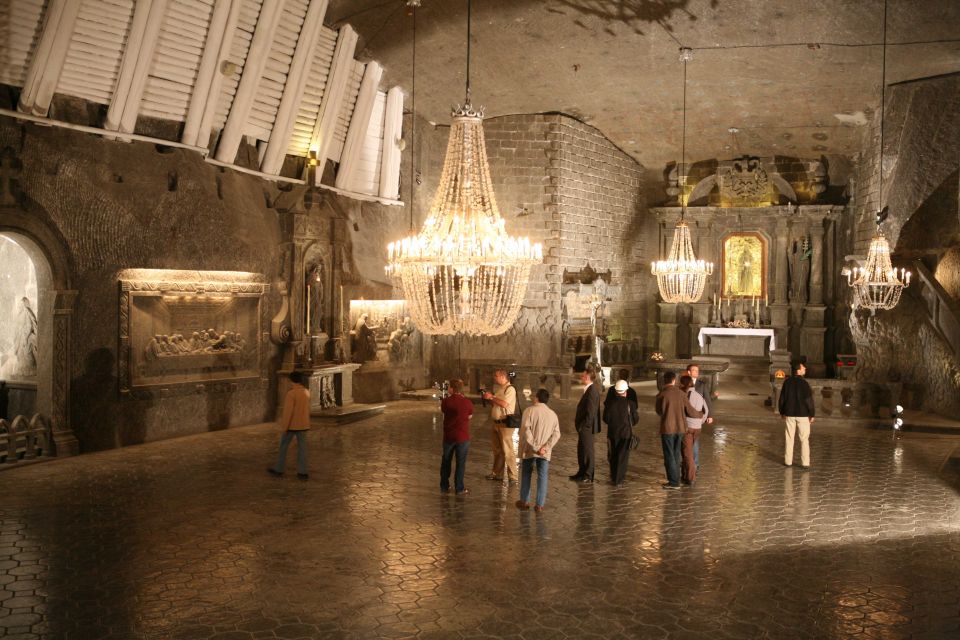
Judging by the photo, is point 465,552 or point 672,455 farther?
point 672,455

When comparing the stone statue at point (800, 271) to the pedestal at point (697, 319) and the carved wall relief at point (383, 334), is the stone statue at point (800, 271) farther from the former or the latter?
the carved wall relief at point (383, 334)

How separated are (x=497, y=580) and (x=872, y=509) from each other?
3952 millimetres

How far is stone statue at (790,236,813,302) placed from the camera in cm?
2058

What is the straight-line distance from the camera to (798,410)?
31.9ft

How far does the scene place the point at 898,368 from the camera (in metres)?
14.2

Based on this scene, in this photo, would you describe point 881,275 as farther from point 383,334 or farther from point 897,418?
point 383,334

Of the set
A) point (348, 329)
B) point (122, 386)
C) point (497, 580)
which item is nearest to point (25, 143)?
point (122, 386)

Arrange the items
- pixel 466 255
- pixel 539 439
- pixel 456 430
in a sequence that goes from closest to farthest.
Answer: pixel 539 439 → pixel 466 255 → pixel 456 430

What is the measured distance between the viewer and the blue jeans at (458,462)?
828 centimetres

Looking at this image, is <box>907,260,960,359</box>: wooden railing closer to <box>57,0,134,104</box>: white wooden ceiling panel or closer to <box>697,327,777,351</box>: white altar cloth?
<box>697,327,777,351</box>: white altar cloth

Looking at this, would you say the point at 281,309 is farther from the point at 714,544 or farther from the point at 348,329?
the point at 714,544

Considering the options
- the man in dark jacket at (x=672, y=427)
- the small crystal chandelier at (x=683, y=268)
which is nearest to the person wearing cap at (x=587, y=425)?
the man in dark jacket at (x=672, y=427)

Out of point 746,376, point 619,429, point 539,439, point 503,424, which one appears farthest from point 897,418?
point 539,439

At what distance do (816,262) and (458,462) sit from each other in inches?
586
